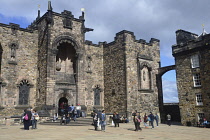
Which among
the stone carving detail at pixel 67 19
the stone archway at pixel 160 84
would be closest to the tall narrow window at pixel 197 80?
the stone archway at pixel 160 84

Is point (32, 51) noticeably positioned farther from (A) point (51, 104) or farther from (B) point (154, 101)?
(B) point (154, 101)

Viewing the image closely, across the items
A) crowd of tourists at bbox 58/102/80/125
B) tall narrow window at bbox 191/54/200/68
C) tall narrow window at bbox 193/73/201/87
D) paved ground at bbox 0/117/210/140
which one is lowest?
paved ground at bbox 0/117/210/140

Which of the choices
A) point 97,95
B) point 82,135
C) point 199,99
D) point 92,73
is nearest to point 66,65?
point 92,73

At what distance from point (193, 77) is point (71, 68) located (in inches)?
558

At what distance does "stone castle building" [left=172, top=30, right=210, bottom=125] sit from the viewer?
22297mm

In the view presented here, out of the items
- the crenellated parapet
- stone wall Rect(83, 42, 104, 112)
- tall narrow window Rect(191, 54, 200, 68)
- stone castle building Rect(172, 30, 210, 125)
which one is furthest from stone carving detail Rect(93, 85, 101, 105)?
tall narrow window Rect(191, 54, 200, 68)

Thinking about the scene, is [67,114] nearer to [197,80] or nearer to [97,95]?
[97,95]

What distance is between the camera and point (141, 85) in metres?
25.5

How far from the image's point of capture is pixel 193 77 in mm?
23625

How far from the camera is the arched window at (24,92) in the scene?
21375 millimetres

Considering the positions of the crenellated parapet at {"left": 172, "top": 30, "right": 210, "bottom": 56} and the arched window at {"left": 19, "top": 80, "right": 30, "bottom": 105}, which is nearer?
the arched window at {"left": 19, "top": 80, "right": 30, "bottom": 105}

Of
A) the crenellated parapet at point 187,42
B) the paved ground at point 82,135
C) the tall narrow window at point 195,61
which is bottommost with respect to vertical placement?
the paved ground at point 82,135

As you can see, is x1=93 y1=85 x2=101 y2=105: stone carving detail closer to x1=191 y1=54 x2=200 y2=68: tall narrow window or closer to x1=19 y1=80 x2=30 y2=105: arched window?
x1=19 y1=80 x2=30 y2=105: arched window

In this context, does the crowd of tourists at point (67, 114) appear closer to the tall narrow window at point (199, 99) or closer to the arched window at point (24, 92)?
the arched window at point (24, 92)
